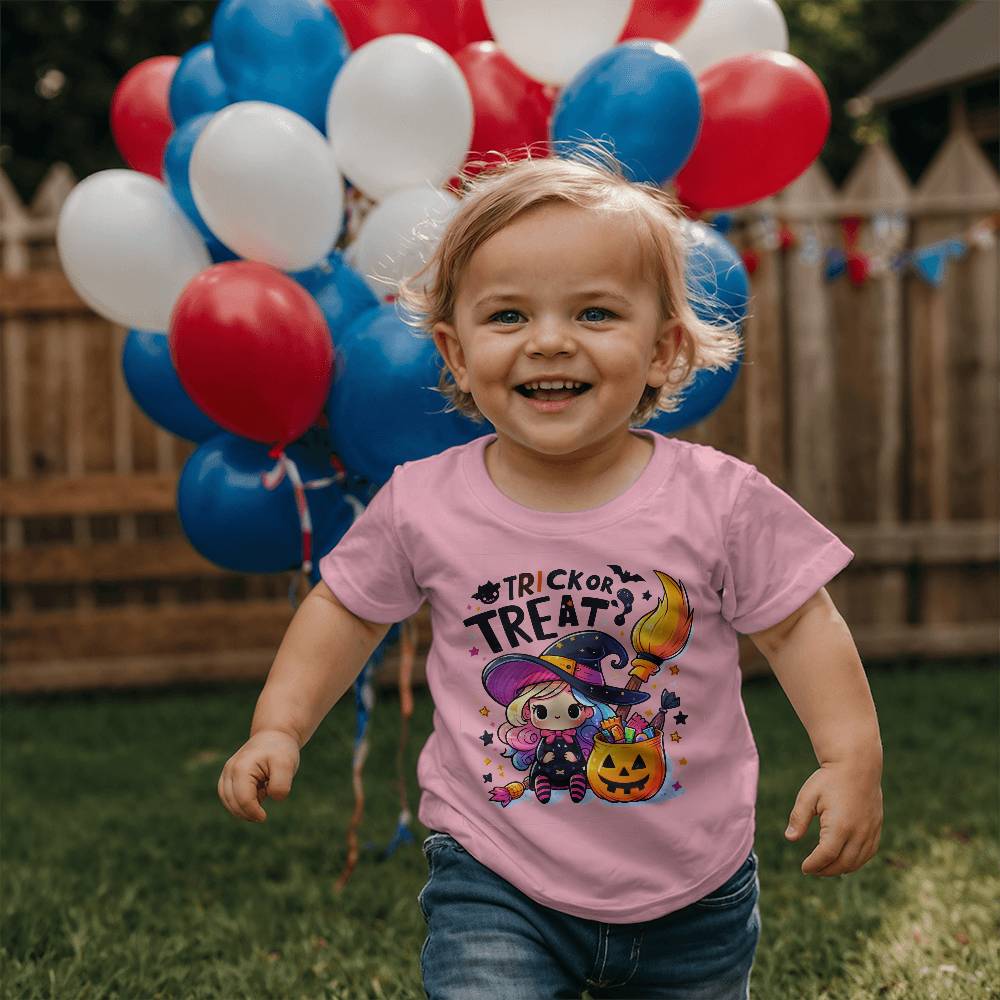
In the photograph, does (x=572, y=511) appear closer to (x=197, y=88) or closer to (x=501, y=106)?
(x=501, y=106)

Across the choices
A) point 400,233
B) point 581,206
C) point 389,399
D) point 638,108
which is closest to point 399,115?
point 400,233

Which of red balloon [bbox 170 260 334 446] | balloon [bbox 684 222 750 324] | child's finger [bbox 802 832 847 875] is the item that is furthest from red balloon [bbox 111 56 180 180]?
child's finger [bbox 802 832 847 875]

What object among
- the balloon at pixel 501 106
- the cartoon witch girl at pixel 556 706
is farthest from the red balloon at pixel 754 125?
the cartoon witch girl at pixel 556 706

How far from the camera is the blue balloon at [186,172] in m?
2.78

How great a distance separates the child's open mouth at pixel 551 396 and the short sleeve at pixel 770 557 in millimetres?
261

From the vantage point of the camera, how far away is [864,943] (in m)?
2.58

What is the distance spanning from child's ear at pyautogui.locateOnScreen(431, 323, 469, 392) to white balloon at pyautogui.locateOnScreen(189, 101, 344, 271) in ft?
2.90

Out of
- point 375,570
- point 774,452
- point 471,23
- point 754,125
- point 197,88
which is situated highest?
point 471,23

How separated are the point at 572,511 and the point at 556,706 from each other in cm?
26

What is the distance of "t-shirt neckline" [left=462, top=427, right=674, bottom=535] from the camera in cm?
169

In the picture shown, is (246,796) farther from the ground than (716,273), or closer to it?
closer to it

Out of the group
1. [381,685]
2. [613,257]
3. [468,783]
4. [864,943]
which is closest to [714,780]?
[468,783]

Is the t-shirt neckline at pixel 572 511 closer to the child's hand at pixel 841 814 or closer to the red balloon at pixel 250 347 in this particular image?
the child's hand at pixel 841 814

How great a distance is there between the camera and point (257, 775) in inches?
63.7
